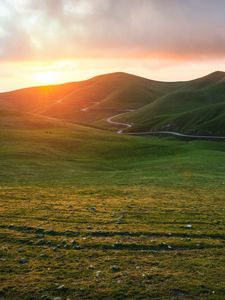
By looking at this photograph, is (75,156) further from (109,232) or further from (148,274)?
(148,274)

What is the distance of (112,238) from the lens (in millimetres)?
19578

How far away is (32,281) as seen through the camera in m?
14.8

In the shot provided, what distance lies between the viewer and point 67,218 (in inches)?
920

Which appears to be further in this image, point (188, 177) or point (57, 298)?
point (188, 177)

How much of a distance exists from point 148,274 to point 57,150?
6364cm

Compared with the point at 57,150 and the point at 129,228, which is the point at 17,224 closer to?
the point at 129,228

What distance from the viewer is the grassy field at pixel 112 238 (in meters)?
14.6

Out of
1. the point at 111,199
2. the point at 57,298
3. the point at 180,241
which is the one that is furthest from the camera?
the point at 111,199

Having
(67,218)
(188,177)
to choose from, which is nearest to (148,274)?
(67,218)

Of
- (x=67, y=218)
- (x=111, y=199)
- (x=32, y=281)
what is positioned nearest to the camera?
(x=32, y=281)

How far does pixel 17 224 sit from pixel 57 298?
28.6 ft

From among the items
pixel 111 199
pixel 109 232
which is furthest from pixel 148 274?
pixel 111 199

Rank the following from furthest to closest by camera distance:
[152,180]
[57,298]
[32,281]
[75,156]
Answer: [75,156]
[152,180]
[32,281]
[57,298]

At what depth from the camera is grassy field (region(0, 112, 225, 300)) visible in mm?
14609
